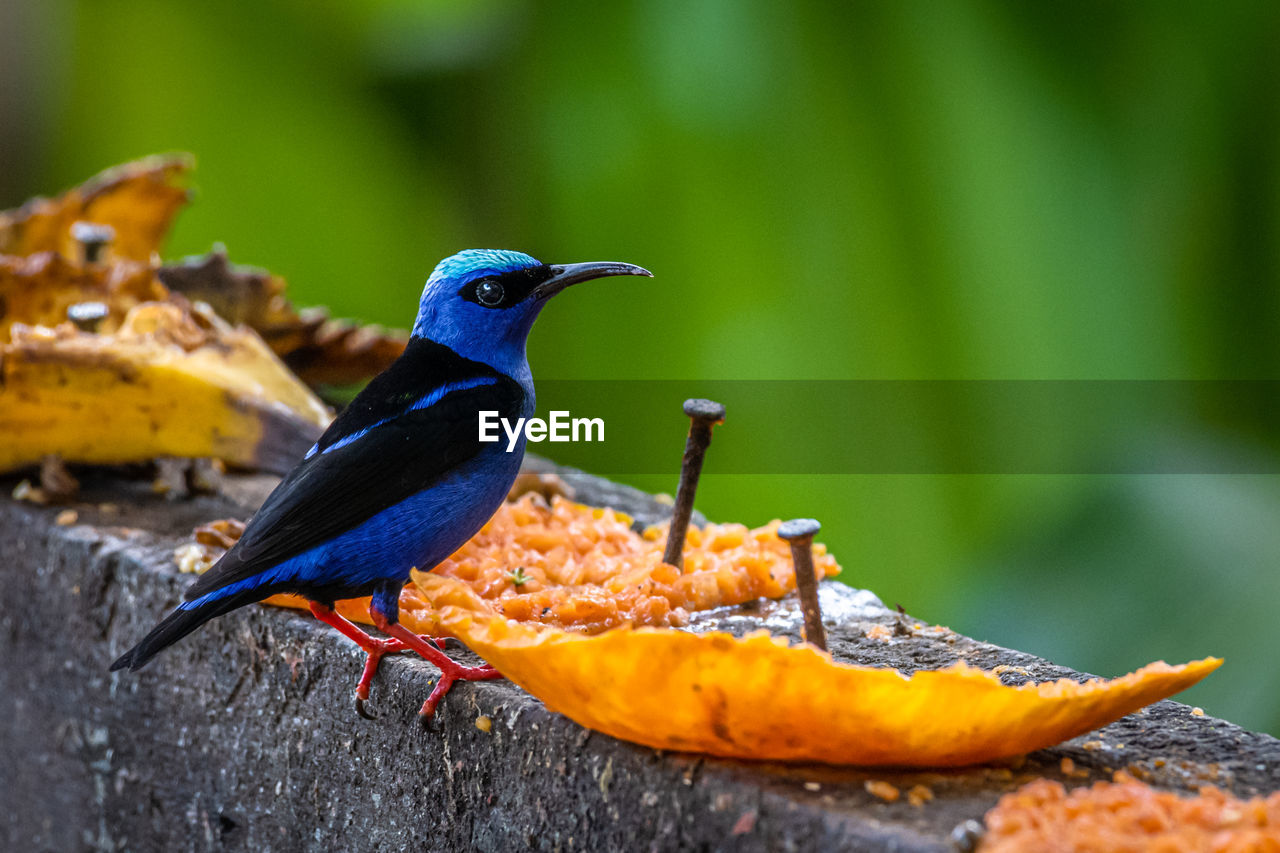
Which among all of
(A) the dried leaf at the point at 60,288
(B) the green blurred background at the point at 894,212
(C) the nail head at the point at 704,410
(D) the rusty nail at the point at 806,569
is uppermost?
(B) the green blurred background at the point at 894,212

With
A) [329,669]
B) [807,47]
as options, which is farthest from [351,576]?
[807,47]

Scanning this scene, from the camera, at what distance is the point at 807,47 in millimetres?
3684

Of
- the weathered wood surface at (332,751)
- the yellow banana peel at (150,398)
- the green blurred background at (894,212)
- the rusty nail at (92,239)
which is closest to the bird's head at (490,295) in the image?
the weathered wood surface at (332,751)

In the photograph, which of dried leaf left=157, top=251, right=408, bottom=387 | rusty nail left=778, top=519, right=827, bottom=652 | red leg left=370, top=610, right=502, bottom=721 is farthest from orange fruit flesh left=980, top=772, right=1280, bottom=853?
dried leaf left=157, top=251, right=408, bottom=387

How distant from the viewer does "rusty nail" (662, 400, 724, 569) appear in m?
1.69

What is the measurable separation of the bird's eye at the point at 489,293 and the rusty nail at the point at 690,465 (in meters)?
0.28

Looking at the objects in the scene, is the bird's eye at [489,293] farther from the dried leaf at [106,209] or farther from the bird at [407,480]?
the dried leaf at [106,209]

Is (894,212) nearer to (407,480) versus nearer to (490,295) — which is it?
(490,295)

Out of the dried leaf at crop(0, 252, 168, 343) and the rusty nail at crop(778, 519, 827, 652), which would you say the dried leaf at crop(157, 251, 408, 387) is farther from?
the rusty nail at crop(778, 519, 827, 652)

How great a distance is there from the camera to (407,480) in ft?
5.18

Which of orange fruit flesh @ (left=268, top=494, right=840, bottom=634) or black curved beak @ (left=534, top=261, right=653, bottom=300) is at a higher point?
black curved beak @ (left=534, top=261, right=653, bottom=300)

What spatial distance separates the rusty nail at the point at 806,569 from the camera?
54.3 inches

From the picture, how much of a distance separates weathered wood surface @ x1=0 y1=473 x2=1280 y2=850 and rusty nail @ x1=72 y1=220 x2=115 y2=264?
0.62m

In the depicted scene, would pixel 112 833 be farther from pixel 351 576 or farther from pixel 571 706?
pixel 571 706
